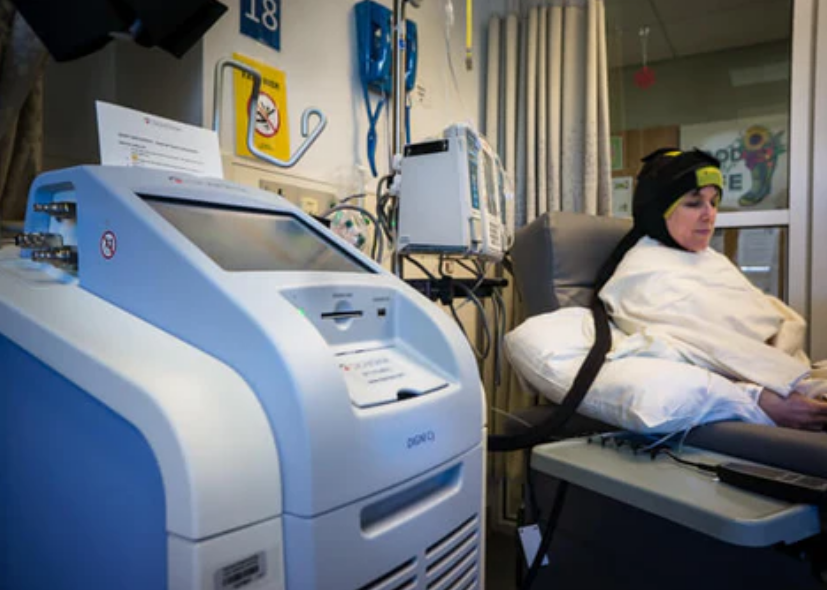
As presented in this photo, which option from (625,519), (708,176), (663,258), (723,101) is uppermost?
(723,101)

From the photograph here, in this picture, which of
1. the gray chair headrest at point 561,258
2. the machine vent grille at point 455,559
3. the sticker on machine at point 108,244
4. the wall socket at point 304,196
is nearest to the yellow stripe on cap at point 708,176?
the gray chair headrest at point 561,258

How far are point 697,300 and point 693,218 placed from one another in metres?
0.26

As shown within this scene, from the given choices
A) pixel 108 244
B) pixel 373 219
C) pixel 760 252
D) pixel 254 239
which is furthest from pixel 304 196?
pixel 760 252

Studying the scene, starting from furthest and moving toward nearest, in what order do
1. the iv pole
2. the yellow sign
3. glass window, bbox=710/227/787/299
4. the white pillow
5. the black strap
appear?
glass window, bbox=710/227/787/299 < the iv pole < the yellow sign < the black strap < the white pillow

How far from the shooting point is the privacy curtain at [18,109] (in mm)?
807

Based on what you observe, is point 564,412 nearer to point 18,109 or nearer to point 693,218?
point 693,218

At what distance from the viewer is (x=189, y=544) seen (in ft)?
1.22

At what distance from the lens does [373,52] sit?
1.54m

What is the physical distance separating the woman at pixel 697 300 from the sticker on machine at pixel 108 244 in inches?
41.2

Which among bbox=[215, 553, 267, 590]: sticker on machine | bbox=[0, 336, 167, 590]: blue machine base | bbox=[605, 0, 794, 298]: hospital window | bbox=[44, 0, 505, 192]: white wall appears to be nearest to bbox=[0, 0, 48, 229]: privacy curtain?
bbox=[44, 0, 505, 192]: white wall

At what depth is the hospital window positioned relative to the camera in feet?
6.13

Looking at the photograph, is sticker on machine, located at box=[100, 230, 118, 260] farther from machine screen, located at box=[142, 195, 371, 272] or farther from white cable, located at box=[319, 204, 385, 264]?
white cable, located at box=[319, 204, 385, 264]

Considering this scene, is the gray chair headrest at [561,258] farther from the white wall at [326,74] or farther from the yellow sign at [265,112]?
the yellow sign at [265,112]

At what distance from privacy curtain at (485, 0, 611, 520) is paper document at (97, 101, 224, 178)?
1452 millimetres
